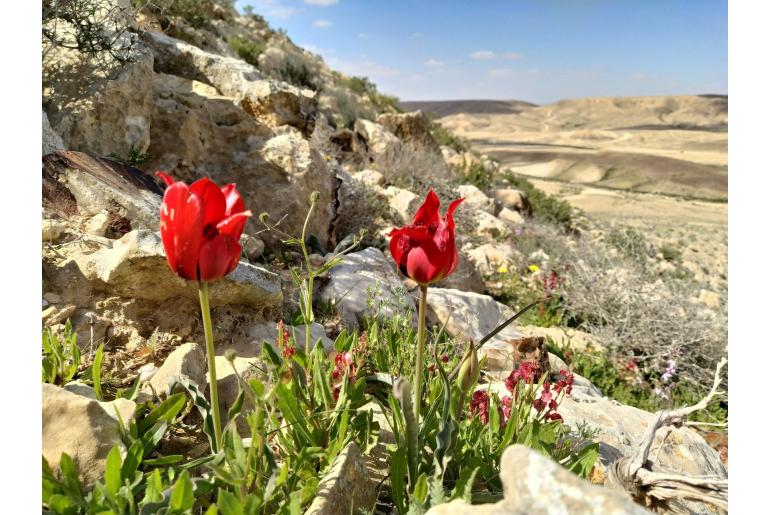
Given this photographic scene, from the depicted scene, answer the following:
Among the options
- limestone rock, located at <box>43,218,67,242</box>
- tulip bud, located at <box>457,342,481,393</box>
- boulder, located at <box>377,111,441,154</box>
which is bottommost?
tulip bud, located at <box>457,342,481,393</box>

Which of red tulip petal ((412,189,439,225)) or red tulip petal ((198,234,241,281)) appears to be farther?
red tulip petal ((412,189,439,225))

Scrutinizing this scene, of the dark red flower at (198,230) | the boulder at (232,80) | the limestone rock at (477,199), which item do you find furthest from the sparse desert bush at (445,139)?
the dark red flower at (198,230)

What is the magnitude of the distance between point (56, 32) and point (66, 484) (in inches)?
150

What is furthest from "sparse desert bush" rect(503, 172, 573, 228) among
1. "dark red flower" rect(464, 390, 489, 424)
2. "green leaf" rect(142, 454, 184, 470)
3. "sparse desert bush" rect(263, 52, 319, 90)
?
"green leaf" rect(142, 454, 184, 470)

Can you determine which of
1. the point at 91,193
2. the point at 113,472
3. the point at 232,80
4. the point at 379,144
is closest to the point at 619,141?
the point at 379,144

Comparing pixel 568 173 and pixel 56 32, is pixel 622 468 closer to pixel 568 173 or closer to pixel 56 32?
pixel 56 32

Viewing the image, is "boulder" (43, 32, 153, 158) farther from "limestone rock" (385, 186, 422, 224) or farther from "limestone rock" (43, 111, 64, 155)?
"limestone rock" (385, 186, 422, 224)

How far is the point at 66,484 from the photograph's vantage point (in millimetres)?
1375

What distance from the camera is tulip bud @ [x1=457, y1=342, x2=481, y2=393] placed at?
1574 mm

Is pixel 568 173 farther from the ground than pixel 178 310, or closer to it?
farther from the ground

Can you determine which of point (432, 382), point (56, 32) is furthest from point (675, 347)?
point (56, 32)

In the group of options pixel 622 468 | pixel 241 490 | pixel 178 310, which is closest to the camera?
pixel 241 490

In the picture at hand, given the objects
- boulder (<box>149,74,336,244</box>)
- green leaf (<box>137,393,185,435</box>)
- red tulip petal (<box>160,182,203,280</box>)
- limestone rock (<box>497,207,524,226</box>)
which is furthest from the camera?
limestone rock (<box>497,207,524,226</box>)

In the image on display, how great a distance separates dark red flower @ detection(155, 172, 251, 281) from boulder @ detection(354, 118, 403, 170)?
7609mm
